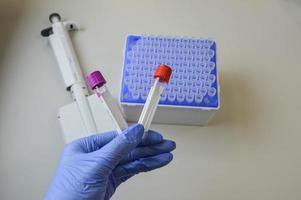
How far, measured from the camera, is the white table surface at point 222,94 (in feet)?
2.99

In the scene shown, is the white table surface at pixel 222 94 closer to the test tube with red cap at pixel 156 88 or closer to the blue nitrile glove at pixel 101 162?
the blue nitrile glove at pixel 101 162

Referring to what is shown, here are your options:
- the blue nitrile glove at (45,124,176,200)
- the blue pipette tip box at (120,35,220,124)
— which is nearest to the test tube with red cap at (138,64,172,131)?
the blue nitrile glove at (45,124,176,200)

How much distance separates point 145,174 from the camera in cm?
93

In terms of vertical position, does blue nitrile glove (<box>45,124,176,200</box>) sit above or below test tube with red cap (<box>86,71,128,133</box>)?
below

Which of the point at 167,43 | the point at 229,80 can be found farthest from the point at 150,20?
the point at 229,80

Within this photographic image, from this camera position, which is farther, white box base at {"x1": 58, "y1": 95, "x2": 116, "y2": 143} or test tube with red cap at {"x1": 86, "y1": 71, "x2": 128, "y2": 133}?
white box base at {"x1": 58, "y1": 95, "x2": 116, "y2": 143}

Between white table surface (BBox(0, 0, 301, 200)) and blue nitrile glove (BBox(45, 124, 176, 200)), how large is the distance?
0.57 ft

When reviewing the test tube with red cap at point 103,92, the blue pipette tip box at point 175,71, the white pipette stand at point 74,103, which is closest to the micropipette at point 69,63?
the white pipette stand at point 74,103

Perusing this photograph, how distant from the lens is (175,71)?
2.99ft

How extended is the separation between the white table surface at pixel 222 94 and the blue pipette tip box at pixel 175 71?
0.51ft

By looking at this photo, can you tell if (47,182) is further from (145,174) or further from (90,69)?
(90,69)

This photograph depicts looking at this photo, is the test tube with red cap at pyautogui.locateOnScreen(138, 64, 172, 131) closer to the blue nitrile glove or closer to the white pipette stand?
the blue nitrile glove

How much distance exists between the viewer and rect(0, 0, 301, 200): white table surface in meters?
0.91

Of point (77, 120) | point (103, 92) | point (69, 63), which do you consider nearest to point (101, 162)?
point (103, 92)
